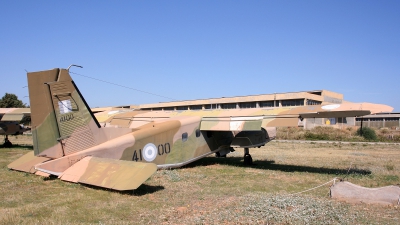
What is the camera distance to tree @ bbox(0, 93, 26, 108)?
206 ft

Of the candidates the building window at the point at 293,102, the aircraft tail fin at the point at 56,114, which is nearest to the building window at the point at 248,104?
the building window at the point at 293,102

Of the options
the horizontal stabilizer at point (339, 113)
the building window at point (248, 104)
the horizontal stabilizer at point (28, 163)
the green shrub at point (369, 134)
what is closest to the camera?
the horizontal stabilizer at point (28, 163)

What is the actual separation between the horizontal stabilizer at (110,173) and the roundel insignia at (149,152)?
2.42 m

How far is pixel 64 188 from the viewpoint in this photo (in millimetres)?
10172

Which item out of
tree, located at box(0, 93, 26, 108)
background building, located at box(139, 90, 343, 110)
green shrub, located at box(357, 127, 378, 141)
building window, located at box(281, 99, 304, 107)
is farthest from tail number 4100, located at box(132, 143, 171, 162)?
tree, located at box(0, 93, 26, 108)

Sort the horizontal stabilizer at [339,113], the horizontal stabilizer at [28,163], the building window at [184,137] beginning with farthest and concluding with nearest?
1. the building window at [184,137]
2. the horizontal stabilizer at [339,113]
3. the horizontal stabilizer at [28,163]

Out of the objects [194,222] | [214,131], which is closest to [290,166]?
[214,131]

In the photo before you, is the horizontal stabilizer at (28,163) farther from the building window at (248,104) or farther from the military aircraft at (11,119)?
the building window at (248,104)

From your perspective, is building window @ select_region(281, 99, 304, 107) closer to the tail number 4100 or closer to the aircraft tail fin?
the tail number 4100

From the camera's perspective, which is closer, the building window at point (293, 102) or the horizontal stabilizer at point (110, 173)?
the horizontal stabilizer at point (110, 173)

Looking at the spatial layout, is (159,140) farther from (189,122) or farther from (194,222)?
(194,222)

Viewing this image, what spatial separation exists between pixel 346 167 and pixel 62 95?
13.8 metres

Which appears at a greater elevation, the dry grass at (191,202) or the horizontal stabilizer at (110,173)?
the horizontal stabilizer at (110,173)

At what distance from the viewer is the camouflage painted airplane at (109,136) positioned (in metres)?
9.94
